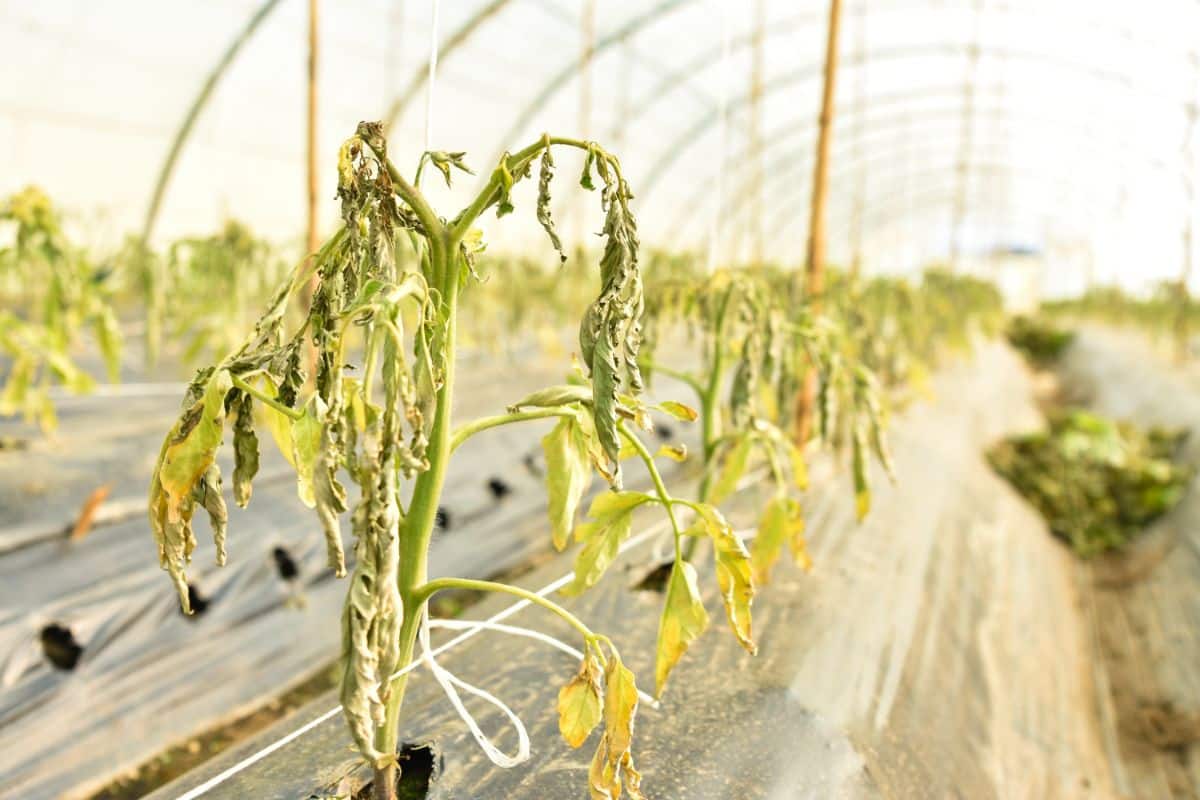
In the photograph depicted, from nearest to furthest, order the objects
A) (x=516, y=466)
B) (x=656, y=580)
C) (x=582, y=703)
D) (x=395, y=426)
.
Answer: (x=395, y=426)
(x=582, y=703)
(x=656, y=580)
(x=516, y=466)

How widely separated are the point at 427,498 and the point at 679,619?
31 cm

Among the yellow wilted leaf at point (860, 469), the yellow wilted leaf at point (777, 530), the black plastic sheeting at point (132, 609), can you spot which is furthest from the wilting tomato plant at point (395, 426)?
the black plastic sheeting at point (132, 609)

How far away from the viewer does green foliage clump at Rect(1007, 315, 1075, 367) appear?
12.6 m

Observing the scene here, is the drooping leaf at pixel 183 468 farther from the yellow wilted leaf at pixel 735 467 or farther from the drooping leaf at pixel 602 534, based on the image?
the yellow wilted leaf at pixel 735 467

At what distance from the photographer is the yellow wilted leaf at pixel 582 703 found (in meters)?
0.98

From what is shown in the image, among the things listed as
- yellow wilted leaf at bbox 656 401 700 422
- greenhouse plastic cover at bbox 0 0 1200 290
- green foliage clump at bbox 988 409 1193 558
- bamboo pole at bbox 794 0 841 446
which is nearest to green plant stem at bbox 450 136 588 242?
yellow wilted leaf at bbox 656 401 700 422

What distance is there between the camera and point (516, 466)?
10.8 feet

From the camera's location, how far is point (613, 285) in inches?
35.6

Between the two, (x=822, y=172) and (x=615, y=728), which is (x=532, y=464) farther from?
(x=615, y=728)

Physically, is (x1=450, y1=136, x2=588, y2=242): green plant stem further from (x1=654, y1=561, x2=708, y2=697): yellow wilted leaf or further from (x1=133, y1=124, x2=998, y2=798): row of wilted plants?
(x1=654, y1=561, x2=708, y2=697): yellow wilted leaf

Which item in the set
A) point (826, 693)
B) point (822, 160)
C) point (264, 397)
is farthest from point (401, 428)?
point (822, 160)

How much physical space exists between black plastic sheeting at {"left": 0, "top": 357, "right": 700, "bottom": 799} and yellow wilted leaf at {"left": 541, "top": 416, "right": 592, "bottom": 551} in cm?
133

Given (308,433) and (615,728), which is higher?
(308,433)

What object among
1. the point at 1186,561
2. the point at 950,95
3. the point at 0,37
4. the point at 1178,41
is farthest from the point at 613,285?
the point at 950,95
